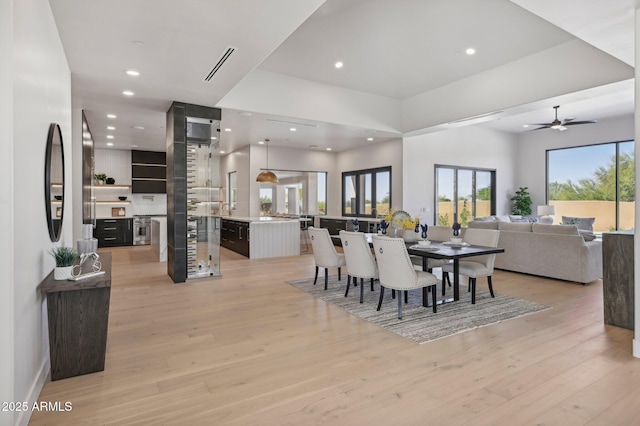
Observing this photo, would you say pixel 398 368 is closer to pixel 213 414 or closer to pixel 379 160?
pixel 213 414

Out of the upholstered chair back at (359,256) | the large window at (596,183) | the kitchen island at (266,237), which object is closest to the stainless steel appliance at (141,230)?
the kitchen island at (266,237)

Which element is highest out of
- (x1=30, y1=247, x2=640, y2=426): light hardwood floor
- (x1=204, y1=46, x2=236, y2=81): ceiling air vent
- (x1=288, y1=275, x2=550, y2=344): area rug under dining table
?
(x1=204, y1=46, x2=236, y2=81): ceiling air vent

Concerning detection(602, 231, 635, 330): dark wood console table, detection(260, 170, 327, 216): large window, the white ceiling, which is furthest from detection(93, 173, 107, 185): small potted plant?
detection(602, 231, 635, 330): dark wood console table

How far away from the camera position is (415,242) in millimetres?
4996

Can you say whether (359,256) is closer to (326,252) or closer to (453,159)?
(326,252)

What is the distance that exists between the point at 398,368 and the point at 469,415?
0.68 metres

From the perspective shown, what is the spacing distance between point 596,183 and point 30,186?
37.5 ft

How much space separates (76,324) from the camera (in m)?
2.64

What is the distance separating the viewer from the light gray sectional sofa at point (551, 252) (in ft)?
17.9

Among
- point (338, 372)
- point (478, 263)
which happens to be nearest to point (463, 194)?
point (478, 263)

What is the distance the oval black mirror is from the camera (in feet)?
8.76

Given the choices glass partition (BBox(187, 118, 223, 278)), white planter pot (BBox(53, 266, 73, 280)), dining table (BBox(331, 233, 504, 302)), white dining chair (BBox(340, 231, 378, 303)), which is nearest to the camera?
white planter pot (BBox(53, 266, 73, 280))

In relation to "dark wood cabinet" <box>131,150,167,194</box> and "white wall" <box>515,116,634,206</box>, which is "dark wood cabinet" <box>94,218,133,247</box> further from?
"white wall" <box>515,116,634,206</box>

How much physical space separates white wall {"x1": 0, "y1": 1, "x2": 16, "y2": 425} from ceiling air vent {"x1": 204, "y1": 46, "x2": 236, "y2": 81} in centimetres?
200
